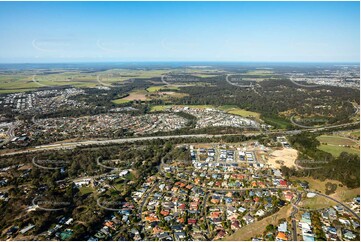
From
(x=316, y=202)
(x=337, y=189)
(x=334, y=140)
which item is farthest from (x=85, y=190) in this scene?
(x=334, y=140)

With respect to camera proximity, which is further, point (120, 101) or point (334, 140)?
point (120, 101)

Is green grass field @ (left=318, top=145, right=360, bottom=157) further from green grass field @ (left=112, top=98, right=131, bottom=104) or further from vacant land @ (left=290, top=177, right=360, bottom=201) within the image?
green grass field @ (left=112, top=98, right=131, bottom=104)

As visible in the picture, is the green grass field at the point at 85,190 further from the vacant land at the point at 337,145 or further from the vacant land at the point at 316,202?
the vacant land at the point at 337,145

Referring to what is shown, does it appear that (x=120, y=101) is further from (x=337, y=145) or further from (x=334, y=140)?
(x=337, y=145)

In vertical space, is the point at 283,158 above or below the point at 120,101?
below

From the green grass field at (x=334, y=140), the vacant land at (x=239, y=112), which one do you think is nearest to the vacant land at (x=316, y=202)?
the green grass field at (x=334, y=140)

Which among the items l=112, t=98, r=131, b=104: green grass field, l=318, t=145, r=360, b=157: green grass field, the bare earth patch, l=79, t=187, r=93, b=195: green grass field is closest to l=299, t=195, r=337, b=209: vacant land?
the bare earth patch
